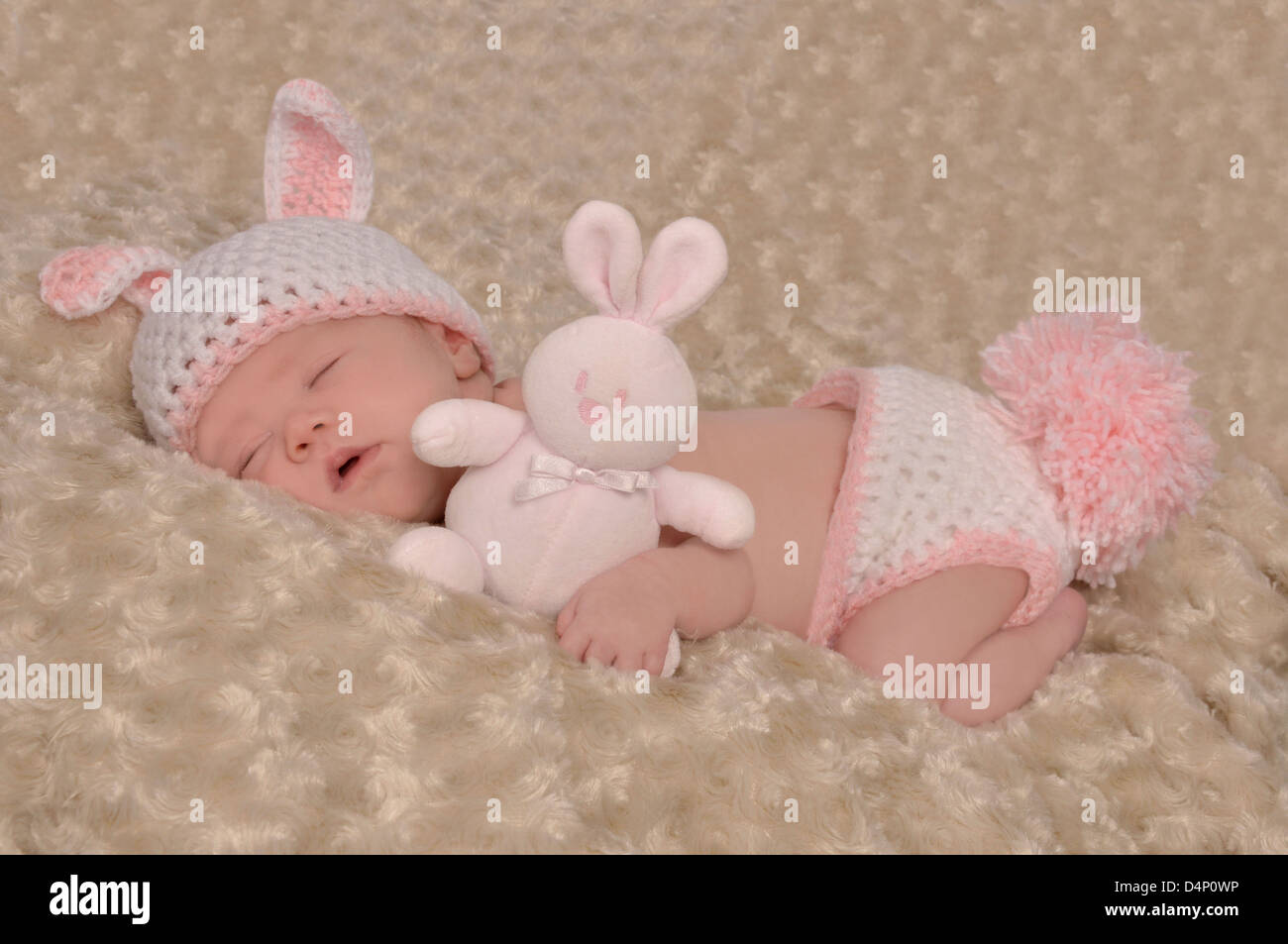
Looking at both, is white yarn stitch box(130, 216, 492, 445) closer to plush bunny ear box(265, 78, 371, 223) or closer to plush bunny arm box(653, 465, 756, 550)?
plush bunny ear box(265, 78, 371, 223)

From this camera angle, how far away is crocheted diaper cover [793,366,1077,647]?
1.27m

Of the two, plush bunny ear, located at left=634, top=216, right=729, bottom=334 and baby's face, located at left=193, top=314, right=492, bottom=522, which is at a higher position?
plush bunny ear, located at left=634, top=216, right=729, bottom=334

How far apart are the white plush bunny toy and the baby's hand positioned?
0.04 meters

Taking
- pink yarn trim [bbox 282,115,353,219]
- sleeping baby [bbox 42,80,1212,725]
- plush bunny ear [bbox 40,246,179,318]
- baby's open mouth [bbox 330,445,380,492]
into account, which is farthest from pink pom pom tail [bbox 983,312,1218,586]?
plush bunny ear [bbox 40,246,179,318]

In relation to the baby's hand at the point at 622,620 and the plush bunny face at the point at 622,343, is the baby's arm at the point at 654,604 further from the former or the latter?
the plush bunny face at the point at 622,343

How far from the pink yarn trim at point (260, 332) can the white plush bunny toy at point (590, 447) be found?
217mm

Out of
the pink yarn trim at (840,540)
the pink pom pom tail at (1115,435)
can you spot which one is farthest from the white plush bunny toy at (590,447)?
the pink pom pom tail at (1115,435)

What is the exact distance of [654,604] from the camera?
1.02 m

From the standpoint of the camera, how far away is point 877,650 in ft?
4.08

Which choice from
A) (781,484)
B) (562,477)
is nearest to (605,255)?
(562,477)

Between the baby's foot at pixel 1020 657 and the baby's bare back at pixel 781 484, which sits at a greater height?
the baby's bare back at pixel 781 484

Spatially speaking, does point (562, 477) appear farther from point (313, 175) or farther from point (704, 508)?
point (313, 175)

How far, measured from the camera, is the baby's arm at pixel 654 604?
986mm

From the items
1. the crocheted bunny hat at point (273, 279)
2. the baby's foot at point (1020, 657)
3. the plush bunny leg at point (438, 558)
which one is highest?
the crocheted bunny hat at point (273, 279)
